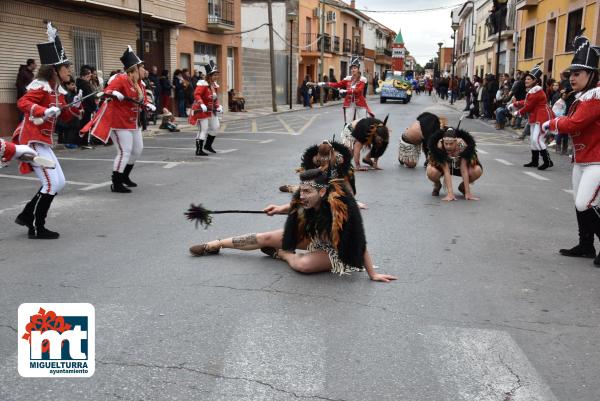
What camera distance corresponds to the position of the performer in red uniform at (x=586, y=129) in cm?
568

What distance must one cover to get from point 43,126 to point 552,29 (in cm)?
2475

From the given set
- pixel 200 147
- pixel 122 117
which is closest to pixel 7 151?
pixel 122 117

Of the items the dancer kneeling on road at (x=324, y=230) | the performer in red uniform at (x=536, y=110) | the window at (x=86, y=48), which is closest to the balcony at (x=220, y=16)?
the window at (x=86, y=48)

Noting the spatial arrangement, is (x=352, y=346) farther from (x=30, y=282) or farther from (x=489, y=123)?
(x=489, y=123)

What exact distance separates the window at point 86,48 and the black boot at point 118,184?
12025 mm

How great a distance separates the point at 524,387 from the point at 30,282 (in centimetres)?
370

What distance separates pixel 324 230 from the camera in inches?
199

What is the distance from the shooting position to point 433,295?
Result: 4.81 meters

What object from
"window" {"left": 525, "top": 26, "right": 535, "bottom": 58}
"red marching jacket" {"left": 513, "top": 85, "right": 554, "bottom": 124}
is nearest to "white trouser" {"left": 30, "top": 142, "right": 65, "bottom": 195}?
"red marching jacket" {"left": 513, "top": 85, "right": 554, "bottom": 124}

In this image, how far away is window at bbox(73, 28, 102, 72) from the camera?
1977 centimetres

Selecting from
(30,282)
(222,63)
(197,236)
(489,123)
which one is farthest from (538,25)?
(30,282)

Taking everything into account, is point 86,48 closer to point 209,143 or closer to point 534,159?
point 209,143

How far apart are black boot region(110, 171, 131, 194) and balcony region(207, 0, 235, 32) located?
69.0ft

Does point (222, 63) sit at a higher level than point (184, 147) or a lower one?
higher
